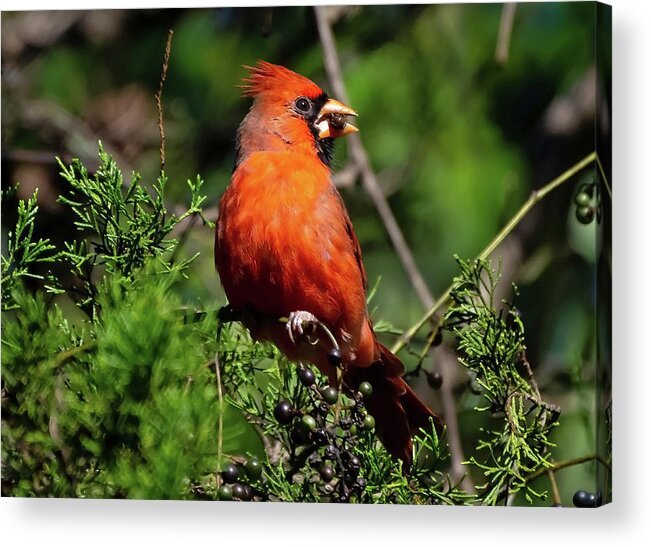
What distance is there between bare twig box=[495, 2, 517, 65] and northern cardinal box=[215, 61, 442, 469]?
0.44 metres

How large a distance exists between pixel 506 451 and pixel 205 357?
83cm

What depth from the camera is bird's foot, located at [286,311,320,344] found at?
3.23 metres

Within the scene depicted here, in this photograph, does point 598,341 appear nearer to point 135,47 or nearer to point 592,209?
point 592,209

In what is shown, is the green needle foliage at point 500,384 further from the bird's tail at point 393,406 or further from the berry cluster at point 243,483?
the berry cluster at point 243,483

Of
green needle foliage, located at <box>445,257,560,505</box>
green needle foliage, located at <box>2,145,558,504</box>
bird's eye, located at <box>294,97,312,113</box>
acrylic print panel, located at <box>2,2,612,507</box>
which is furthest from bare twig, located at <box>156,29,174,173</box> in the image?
green needle foliage, located at <box>445,257,560,505</box>

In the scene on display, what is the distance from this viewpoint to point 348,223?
3.32m

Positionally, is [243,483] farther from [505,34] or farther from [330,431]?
[505,34]

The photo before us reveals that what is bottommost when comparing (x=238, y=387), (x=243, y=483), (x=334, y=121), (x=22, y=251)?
(x=243, y=483)

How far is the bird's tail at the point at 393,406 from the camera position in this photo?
3191 millimetres

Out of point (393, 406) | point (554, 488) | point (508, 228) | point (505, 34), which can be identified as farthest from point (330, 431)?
point (505, 34)

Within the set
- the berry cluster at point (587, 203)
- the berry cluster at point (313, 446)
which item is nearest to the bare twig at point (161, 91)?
the berry cluster at point (313, 446)

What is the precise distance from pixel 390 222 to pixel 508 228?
0.36m

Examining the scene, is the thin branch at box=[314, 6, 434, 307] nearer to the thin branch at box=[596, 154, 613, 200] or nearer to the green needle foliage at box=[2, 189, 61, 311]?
the thin branch at box=[596, 154, 613, 200]

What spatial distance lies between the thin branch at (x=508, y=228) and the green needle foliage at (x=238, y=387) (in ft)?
0.16
